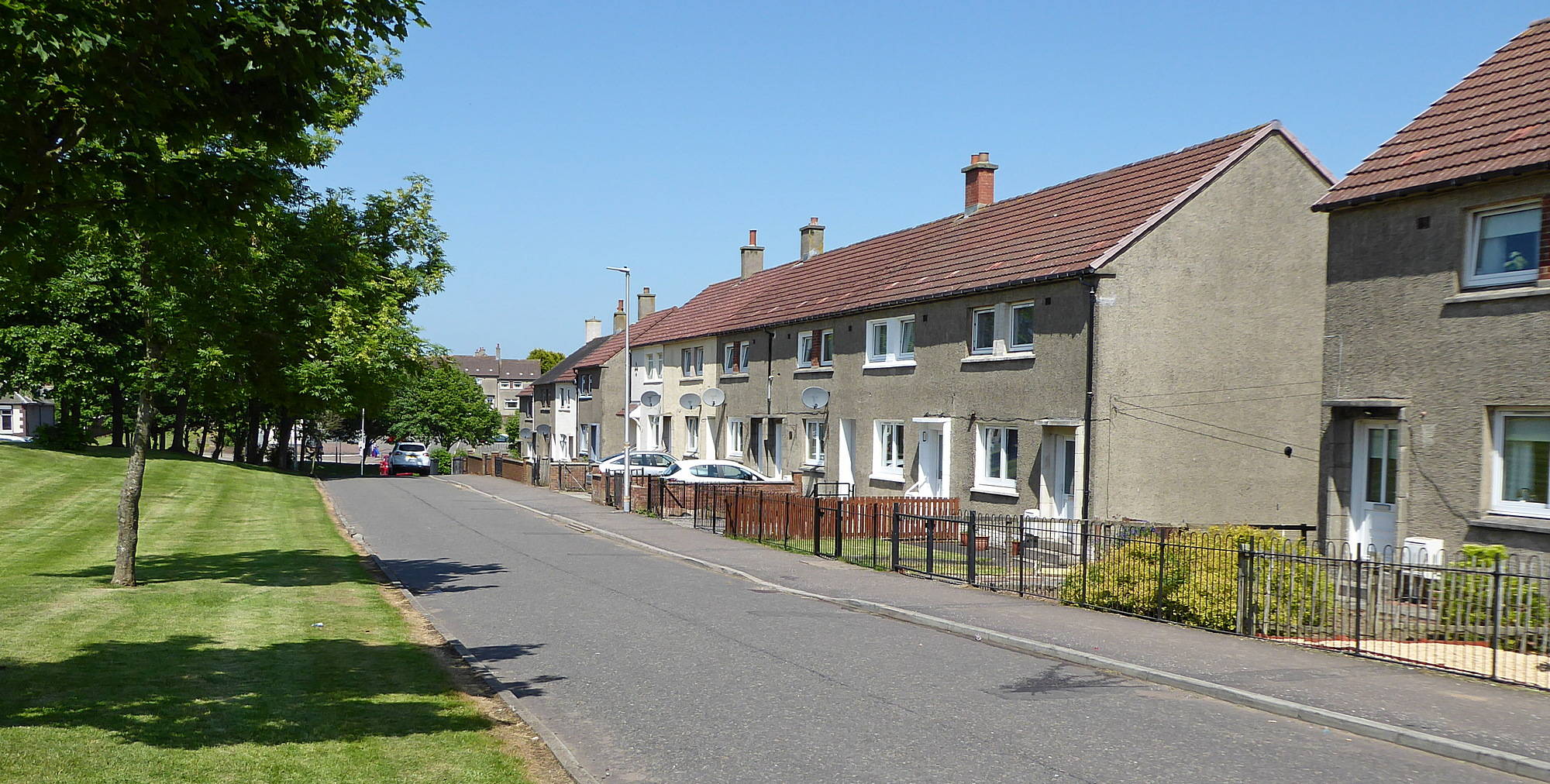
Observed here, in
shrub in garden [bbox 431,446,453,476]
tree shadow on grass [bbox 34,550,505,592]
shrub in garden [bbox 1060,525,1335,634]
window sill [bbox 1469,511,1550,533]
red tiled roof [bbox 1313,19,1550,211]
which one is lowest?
shrub in garden [bbox 431,446,453,476]

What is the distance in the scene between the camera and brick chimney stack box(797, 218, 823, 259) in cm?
4288

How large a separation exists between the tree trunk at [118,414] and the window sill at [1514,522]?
52.4 metres

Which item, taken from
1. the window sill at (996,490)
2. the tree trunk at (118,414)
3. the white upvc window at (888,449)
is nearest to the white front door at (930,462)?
the white upvc window at (888,449)

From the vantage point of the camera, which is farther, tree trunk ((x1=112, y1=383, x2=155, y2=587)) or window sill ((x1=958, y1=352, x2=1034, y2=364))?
window sill ((x1=958, y1=352, x2=1034, y2=364))

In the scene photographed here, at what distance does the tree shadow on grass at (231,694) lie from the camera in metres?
7.75

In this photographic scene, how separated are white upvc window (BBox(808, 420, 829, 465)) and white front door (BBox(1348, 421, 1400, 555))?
59.3ft

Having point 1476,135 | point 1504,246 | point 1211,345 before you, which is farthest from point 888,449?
point 1504,246

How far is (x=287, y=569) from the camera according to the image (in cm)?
1798

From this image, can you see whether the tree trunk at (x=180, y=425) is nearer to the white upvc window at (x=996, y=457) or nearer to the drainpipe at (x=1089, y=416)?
the white upvc window at (x=996, y=457)

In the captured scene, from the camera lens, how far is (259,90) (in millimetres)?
8086

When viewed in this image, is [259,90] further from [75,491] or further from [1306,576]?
[75,491]

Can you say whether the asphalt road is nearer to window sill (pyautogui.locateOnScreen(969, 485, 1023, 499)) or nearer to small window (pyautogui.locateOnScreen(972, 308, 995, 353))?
window sill (pyautogui.locateOnScreen(969, 485, 1023, 499))

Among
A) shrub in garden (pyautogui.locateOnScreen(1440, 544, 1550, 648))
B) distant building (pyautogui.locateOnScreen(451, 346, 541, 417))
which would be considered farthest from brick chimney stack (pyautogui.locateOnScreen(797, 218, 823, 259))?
distant building (pyautogui.locateOnScreen(451, 346, 541, 417))

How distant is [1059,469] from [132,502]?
15.6 meters
